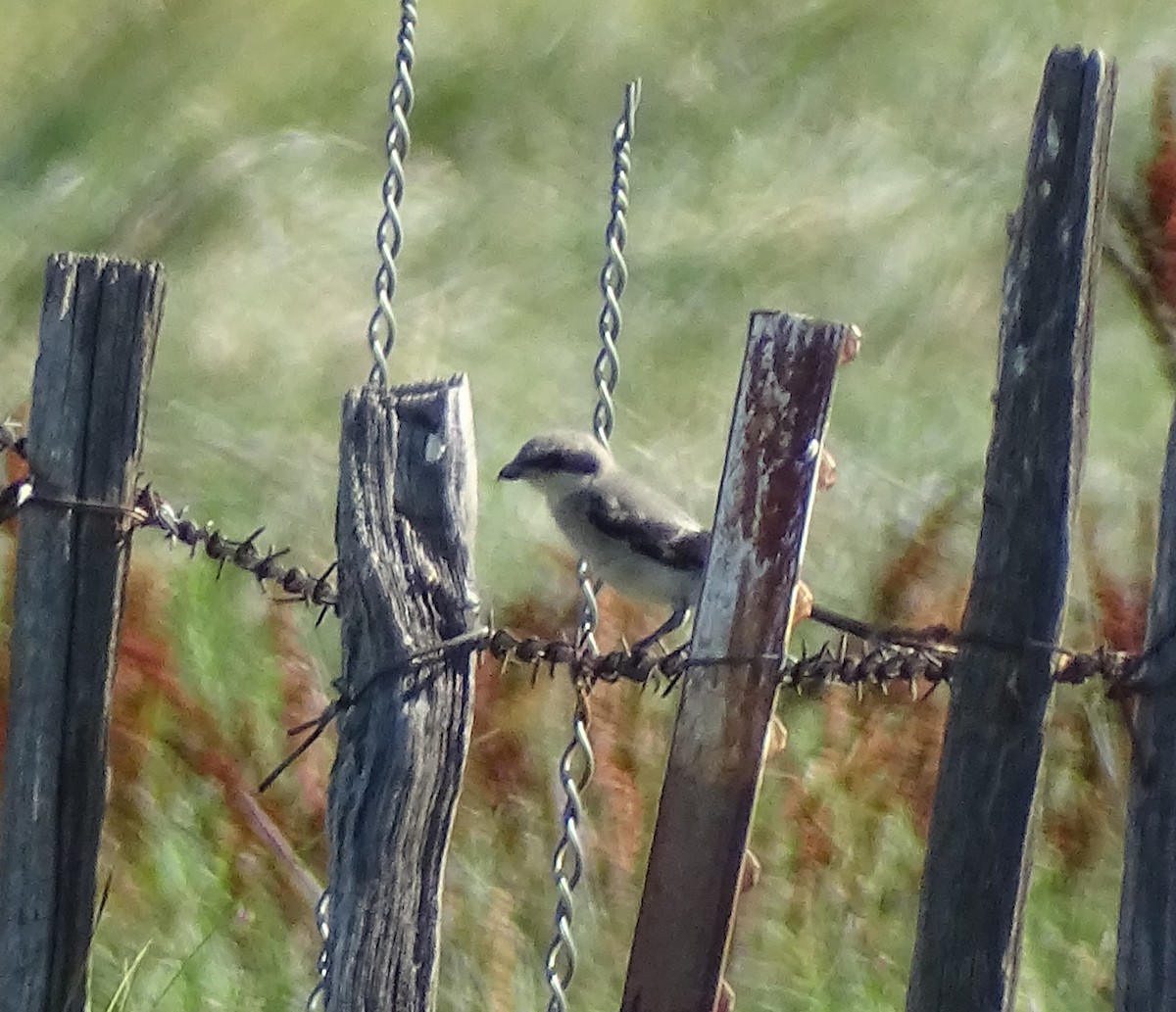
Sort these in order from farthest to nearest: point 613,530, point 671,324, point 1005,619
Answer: point 671,324 < point 613,530 < point 1005,619

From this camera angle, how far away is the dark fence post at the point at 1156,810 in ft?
5.42

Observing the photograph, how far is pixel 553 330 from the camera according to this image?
18.1ft

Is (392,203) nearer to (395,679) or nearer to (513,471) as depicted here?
(395,679)

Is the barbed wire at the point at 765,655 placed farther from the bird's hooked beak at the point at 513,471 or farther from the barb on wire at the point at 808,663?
the bird's hooked beak at the point at 513,471

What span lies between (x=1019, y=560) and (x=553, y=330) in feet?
13.1

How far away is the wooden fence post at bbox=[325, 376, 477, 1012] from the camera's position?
5.82 feet

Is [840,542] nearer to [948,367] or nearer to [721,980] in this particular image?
[948,367]

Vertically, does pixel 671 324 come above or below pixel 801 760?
above

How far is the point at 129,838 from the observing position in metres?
3.90

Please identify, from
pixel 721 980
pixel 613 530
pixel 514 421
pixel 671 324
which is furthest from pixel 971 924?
pixel 671 324

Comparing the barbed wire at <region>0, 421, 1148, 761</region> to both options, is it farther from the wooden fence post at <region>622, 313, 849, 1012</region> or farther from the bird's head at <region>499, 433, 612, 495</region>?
the bird's head at <region>499, 433, 612, 495</region>

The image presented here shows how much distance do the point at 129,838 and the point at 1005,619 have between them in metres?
2.84

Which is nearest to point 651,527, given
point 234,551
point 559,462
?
point 559,462

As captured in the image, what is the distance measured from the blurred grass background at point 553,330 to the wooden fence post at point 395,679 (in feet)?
6.07
